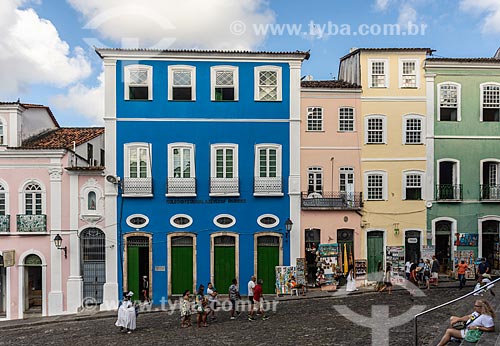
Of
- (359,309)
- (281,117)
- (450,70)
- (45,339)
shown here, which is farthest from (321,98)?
(45,339)

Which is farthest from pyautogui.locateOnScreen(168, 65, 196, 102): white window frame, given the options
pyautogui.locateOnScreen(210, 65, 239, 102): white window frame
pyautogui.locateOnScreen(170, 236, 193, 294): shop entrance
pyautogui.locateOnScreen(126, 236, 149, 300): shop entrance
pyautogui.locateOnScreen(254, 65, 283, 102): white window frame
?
pyautogui.locateOnScreen(126, 236, 149, 300): shop entrance

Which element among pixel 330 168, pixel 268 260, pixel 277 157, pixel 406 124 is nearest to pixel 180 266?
pixel 268 260

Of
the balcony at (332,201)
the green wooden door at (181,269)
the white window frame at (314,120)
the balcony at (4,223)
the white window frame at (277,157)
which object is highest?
the white window frame at (314,120)

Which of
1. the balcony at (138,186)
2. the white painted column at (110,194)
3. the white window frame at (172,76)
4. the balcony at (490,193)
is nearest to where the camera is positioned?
the white painted column at (110,194)

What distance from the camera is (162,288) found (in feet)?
70.7

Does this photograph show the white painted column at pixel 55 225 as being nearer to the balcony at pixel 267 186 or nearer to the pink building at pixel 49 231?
the pink building at pixel 49 231

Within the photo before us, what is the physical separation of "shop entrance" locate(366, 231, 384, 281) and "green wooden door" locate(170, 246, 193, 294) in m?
8.30

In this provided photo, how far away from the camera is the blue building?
21625 millimetres

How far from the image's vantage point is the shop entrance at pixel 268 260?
2191 centimetres

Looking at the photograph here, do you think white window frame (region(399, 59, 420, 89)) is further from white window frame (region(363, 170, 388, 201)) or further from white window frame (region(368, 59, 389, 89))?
white window frame (region(363, 170, 388, 201))

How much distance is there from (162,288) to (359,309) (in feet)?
28.7

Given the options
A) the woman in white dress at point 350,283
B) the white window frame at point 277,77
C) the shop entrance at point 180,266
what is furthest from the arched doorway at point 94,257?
the woman in white dress at point 350,283

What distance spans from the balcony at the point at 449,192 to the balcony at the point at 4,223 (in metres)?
19.6

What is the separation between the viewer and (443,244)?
2323cm
